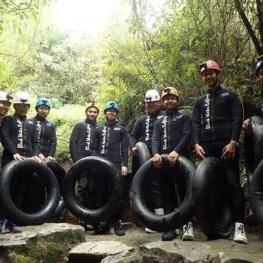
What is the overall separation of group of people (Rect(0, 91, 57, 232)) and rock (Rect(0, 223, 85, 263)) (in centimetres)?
75

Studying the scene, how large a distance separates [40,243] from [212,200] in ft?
6.23

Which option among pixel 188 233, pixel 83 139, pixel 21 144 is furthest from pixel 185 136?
pixel 21 144

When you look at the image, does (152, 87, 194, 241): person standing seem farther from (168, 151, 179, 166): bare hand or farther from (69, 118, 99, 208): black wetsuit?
(69, 118, 99, 208): black wetsuit

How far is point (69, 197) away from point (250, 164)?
239 cm

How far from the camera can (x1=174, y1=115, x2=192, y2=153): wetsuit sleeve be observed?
12.0 ft

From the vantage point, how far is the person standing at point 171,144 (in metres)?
3.65

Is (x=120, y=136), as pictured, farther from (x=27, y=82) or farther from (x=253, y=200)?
(x=27, y=82)

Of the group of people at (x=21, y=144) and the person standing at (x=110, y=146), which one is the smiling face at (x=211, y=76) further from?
the group of people at (x=21, y=144)

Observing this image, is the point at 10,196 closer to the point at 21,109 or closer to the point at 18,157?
the point at 18,157

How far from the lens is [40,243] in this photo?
10.9 ft

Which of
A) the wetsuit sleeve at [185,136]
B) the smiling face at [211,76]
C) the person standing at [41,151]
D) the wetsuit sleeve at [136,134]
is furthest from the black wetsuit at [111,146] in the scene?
the smiling face at [211,76]

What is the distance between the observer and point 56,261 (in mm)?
3316

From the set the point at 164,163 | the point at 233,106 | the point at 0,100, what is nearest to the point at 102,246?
the point at 164,163

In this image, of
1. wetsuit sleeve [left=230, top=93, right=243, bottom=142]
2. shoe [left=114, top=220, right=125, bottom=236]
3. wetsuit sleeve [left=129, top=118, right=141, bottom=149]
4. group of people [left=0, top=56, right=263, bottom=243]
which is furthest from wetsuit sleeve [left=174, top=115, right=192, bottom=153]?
shoe [left=114, top=220, right=125, bottom=236]
